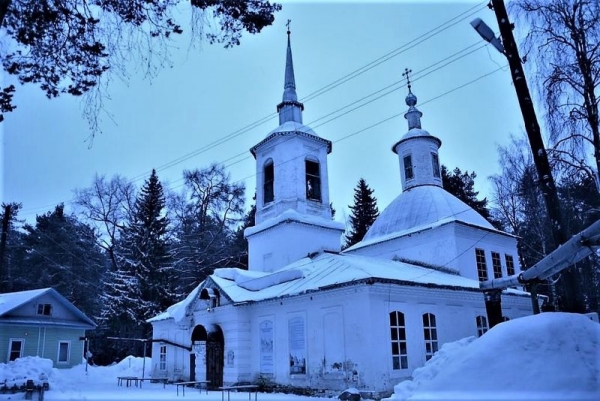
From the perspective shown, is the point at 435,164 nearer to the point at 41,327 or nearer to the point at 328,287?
the point at 328,287

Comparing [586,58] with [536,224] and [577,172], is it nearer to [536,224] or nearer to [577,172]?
[577,172]

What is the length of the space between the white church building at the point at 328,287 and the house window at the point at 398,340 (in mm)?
50

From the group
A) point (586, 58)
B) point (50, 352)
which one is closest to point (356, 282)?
point (586, 58)

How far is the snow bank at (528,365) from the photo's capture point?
20.2ft

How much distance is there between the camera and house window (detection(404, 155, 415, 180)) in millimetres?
26602

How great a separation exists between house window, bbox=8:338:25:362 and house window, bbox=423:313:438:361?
24930 millimetres

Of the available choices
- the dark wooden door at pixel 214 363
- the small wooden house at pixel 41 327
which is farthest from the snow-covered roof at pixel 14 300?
the dark wooden door at pixel 214 363

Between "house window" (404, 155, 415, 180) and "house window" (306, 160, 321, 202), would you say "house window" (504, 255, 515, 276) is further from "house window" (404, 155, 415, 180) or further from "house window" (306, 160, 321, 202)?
"house window" (306, 160, 321, 202)

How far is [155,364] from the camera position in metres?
25.0

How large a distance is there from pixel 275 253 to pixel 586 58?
Result: 47.5 ft

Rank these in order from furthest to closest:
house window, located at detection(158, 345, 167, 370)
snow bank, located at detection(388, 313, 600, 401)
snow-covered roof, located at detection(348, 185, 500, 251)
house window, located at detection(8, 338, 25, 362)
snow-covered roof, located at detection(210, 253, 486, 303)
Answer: house window, located at detection(8, 338, 25, 362) < house window, located at detection(158, 345, 167, 370) < snow-covered roof, located at detection(348, 185, 500, 251) < snow-covered roof, located at detection(210, 253, 486, 303) < snow bank, located at detection(388, 313, 600, 401)

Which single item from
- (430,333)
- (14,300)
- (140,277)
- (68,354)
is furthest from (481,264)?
(14,300)

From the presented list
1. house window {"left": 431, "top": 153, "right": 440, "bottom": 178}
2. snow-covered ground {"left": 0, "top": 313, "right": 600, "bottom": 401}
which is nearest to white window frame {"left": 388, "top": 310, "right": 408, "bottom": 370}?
snow-covered ground {"left": 0, "top": 313, "right": 600, "bottom": 401}

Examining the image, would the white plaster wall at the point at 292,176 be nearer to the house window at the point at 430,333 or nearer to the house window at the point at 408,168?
the house window at the point at 408,168
